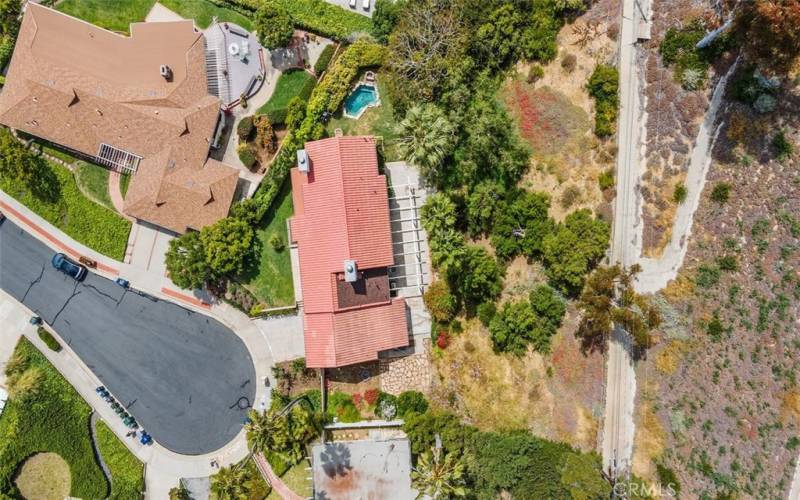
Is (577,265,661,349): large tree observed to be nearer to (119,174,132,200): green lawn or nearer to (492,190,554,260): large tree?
(492,190,554,260): large tree

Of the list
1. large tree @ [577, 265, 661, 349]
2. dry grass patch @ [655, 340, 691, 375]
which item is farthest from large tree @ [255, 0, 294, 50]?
dry grass patch @ [655, 340, 691, 375]

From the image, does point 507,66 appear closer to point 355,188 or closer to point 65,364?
point 355,188

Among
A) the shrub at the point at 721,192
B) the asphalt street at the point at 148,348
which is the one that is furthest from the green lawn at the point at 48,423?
the shrub at the point at 721,192

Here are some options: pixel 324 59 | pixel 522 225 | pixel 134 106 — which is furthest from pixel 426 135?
pixel 134 106

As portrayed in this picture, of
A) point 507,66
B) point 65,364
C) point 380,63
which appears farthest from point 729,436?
point 65,364

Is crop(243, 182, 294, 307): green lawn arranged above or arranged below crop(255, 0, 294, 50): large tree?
below

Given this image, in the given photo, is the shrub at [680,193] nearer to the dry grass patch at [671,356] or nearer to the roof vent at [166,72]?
the dry grass patch at [671,356]
